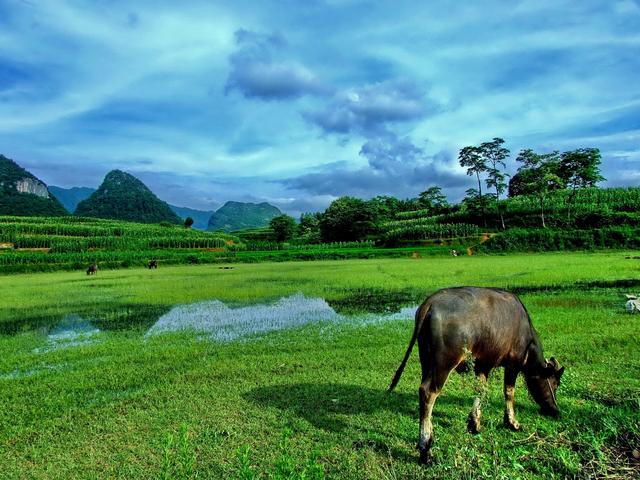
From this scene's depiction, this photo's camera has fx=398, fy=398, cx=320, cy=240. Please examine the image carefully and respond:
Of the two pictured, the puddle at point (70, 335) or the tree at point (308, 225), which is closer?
the puddle at point (70, 335)

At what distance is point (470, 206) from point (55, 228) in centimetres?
7102

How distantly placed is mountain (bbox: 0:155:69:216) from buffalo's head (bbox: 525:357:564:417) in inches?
6439

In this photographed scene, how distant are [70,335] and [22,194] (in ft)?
556

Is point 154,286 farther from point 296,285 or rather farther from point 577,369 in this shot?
point 577,369

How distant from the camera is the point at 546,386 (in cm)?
536

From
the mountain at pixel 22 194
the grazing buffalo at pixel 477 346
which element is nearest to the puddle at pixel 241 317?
the grazing buffalo at pixel 477 346

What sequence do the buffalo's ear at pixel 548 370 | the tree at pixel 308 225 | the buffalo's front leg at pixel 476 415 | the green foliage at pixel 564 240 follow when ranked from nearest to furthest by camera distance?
the buffalo's front leg at pixel 476 415
the buffalo's ear at pixel 548 370
the green foliage at pixel 564 240
the tree at pixel 308 225

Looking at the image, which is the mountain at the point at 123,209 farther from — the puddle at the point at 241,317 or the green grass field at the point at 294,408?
the green grass field at the point at 294,408

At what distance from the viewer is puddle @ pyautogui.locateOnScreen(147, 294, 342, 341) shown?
12125mm

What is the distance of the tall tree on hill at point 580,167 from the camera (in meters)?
60.4

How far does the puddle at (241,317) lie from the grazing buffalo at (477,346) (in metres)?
7.36

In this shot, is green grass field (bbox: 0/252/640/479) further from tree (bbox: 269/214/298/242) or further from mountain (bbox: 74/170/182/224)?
mountain (bbox: 74/170/182/224)

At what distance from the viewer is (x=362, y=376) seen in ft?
23.8

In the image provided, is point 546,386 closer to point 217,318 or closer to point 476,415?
point 476,415
